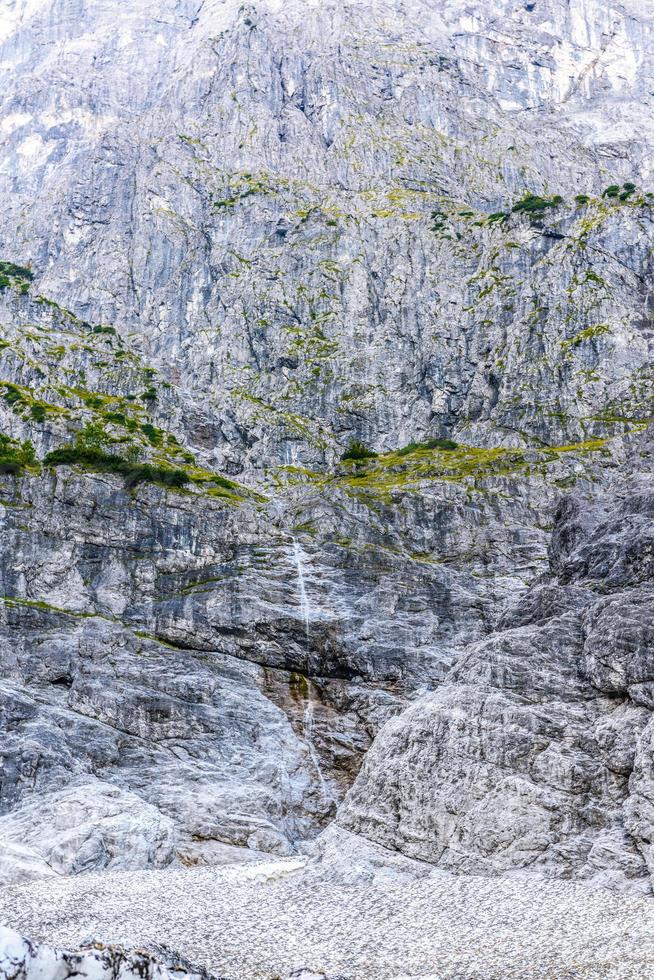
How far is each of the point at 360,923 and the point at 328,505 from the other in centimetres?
6040

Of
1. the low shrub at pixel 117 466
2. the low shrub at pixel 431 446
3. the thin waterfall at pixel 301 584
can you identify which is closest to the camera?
the thin waterfall at pixel 301 584

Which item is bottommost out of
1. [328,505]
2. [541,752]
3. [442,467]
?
[541,752]

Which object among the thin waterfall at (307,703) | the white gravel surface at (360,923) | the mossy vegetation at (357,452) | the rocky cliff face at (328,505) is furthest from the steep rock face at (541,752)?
the mossy vegetation at (357,452)

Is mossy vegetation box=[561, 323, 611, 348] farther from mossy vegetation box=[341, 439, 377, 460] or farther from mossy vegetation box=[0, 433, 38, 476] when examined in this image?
mossy vegetation box=[0, 433, 38, 476]

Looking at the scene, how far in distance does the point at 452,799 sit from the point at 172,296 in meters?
135

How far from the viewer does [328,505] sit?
9600 cm

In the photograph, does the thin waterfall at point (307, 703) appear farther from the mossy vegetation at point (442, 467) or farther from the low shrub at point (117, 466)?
the low shrub at point (117, 466)

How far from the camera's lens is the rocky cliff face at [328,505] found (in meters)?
52.5

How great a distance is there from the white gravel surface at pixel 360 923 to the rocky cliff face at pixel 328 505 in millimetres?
5023

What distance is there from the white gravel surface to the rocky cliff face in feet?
16.5

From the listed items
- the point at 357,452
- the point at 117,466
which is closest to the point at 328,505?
the point at 117,466

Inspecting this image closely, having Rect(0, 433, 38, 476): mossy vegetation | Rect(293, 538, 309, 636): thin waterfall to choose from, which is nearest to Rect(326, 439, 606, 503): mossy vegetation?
Rect(293, 538, 309, 636): thin waterfall

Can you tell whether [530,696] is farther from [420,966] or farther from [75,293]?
[75,293]

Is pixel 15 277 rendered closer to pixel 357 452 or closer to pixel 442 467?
pixel 357 452
